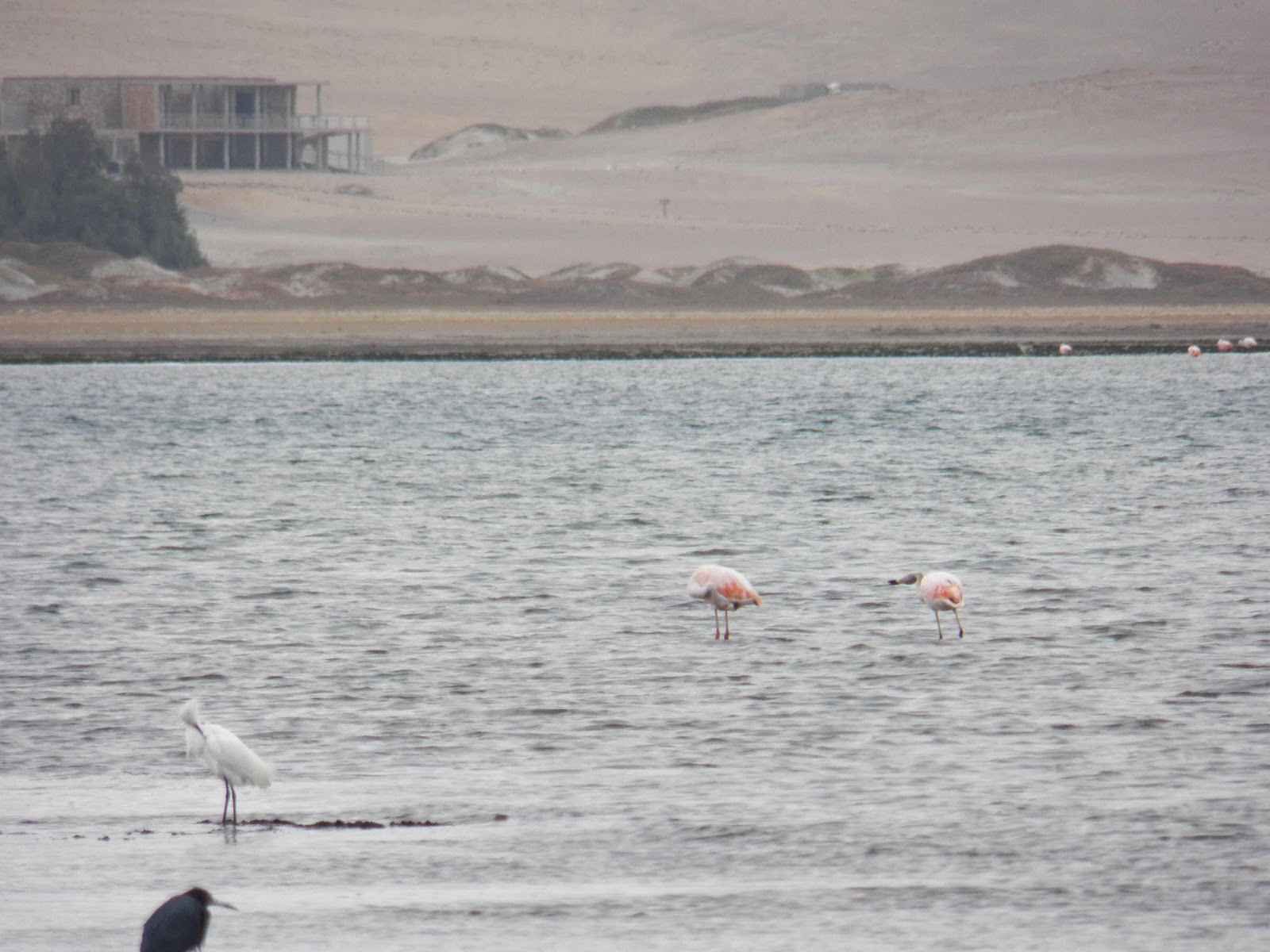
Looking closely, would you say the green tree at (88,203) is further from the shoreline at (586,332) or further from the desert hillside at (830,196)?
the shoreline at (586,332)

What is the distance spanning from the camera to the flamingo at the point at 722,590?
17.6 meters

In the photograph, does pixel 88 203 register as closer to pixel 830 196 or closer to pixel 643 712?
pixel 830 196

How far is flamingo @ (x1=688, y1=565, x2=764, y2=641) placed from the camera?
1762 cm

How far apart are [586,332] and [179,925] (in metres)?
74.2

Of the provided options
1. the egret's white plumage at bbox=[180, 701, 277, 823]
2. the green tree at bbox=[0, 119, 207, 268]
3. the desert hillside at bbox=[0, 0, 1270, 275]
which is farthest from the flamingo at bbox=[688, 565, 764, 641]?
the desert hillside at bbox=[0, 0, 1270, 275]

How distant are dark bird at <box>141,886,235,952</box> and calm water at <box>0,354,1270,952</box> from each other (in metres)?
1.30

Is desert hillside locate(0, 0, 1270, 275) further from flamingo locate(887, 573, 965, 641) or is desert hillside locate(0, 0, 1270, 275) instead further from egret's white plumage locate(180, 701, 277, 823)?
egret's white plumage locate(180, 701, 277, 823)

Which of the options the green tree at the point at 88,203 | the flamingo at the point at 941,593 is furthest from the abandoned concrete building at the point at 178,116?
the flamingo at the point at 941,593

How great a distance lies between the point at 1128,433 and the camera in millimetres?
46531

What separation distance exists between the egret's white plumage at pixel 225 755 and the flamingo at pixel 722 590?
6527 mm

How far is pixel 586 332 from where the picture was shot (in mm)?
81750

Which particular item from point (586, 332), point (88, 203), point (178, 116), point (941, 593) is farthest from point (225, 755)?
point (178, 116)

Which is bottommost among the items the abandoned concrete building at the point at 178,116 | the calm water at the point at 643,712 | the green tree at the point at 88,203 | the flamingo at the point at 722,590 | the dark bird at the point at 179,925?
the calm water at the point at 643,712

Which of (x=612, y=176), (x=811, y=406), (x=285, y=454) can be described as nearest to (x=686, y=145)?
(x=612, y=176)
